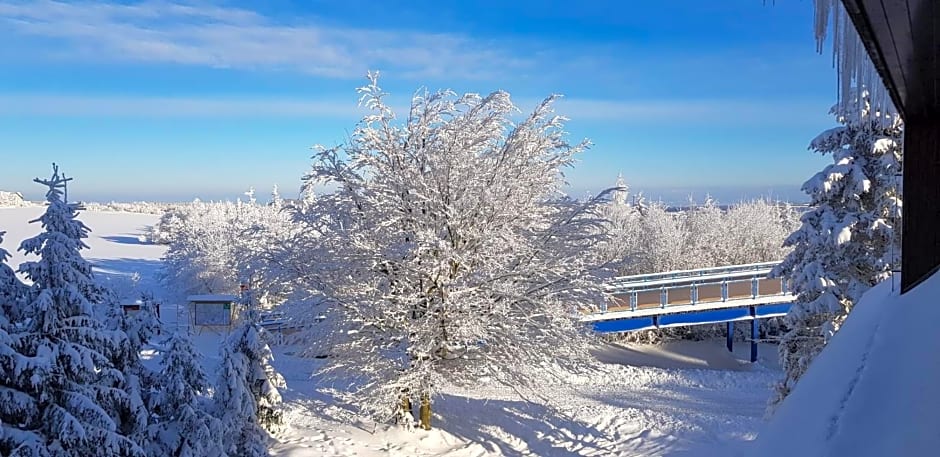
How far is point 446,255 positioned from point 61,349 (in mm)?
4974

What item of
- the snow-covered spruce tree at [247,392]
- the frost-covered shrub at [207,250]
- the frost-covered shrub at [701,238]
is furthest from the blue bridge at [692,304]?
the frost-covered shrub at [207,250]

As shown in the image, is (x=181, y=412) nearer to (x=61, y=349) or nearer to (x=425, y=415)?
(x=61, y=349)

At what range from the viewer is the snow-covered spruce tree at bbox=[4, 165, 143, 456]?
6.85 metres

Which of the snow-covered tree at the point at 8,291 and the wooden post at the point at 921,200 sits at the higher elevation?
the wooden post at the point at 921,200

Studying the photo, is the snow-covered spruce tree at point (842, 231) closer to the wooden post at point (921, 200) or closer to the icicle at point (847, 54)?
the wooden post at point (921, 200)

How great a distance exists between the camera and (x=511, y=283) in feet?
33.4

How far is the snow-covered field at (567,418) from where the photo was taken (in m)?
10.7

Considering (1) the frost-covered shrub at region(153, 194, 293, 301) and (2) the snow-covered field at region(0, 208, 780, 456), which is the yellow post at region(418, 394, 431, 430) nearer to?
(2) the snow-covered field at region(0, 208, 780, 456)

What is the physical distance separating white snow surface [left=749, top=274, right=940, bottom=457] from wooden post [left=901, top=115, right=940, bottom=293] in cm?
101

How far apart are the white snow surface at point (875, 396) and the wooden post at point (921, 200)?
101 centimetres

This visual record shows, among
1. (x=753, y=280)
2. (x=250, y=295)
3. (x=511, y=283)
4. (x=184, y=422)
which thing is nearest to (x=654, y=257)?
(x=753, y=280)

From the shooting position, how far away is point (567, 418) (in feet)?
41.3

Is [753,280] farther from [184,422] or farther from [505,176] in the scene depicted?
[184,422]

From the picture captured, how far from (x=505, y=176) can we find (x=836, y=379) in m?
7.97
